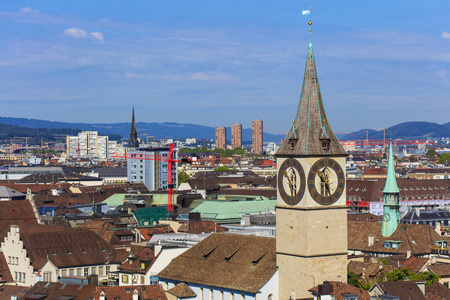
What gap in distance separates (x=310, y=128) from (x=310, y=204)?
194 inches

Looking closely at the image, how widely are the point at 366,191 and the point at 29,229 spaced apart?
9338 cm

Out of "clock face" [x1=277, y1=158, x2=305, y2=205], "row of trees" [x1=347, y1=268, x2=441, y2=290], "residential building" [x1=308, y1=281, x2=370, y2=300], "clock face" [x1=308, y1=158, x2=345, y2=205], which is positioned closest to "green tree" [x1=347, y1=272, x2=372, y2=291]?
"row of trees" [x1=347, y1=268, x2=441, y2=290]

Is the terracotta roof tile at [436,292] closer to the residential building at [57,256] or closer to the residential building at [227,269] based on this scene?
the residential building at [227,269]

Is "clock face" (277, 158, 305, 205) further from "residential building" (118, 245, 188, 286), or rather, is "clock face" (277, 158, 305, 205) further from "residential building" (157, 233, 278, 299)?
"residential building" (118, 245, 188, 286)

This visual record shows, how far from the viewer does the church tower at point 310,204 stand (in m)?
60.7

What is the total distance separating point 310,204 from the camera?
200 ft

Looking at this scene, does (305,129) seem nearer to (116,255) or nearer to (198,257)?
(198,257)

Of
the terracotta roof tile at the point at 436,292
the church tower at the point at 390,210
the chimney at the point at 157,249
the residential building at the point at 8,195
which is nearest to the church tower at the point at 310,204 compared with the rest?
the terracotta roof tile at the point at 436,292

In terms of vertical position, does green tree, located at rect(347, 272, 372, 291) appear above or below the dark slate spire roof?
below

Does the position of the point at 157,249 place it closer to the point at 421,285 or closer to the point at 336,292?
the point at 421,285

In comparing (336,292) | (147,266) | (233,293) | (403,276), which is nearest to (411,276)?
(403,276)

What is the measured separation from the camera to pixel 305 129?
62.7m

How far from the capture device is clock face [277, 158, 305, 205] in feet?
→ 201

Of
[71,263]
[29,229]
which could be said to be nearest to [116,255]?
[71,263]
